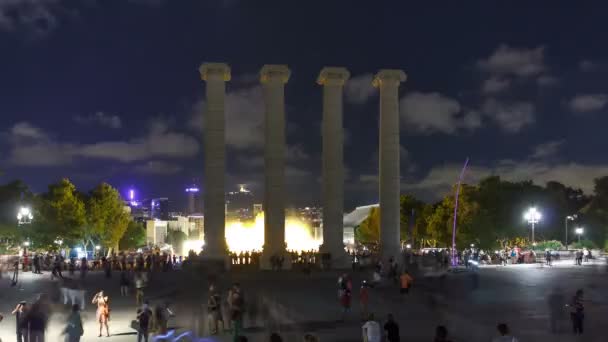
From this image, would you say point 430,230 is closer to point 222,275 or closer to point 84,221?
point 84,221

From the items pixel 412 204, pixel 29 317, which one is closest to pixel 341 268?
pixel 29 317

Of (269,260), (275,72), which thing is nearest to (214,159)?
(275,72)

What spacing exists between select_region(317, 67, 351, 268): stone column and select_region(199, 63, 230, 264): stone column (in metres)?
7.99

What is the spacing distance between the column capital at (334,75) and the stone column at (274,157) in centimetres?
297

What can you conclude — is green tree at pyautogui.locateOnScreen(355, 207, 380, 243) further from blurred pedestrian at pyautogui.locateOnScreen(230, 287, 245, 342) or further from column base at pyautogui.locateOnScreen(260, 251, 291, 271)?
blurred pedestrian at pyautogui.locateOnScreen(230, 287, 245, 342)

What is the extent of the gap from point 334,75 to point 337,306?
25.4 meters

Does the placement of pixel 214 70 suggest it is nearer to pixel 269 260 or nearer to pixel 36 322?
pixel 269 260

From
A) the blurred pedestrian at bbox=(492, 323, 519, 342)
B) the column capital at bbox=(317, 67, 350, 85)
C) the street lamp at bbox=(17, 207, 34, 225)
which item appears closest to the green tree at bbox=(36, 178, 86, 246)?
the street lamp at bbox=(17, 207, 34, 225)

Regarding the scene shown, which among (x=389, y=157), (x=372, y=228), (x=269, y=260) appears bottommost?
(x=269, y=260)

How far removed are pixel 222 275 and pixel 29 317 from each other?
2794cm

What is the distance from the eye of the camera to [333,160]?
52.0 m

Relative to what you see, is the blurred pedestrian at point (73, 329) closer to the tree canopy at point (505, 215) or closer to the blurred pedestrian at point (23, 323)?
the blurred pedestrian at point (23, 323)

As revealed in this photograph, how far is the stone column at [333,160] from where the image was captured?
51.5 m

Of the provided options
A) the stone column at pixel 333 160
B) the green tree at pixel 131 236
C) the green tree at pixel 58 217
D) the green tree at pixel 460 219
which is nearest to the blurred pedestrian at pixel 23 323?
the stone column at pixel 333 160
